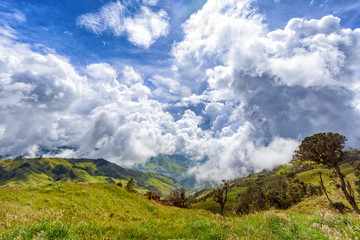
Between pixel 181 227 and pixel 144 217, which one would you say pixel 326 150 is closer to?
pixel 144 217

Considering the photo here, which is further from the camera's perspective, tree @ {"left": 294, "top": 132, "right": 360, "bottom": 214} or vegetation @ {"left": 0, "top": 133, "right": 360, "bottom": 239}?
tree @ {"left": 294, "top": 132, "right": 360, "bottom": 214}

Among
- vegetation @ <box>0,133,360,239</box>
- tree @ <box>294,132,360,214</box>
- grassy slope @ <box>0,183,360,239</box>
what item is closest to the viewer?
grassy slope @ <box>0,183,360,239</box>

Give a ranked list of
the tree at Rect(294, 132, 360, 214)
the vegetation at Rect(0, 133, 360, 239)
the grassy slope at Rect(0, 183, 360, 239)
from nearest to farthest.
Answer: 1. the grassy slope at Rect(0, 183, 360, 239)
2. the vegetation at Rect(0, 133, 360, 239)
3. the tree at Rect(294, 132, 360, 214)

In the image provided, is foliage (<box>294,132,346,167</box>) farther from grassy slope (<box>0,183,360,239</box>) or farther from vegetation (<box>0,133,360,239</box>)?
grassy slope (<box>0,183,360,239</box>)

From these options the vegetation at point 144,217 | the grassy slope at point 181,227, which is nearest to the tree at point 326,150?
the vegetation at point 144,217

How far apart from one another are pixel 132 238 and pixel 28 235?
3.45m

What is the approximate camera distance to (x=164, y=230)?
26.7ft

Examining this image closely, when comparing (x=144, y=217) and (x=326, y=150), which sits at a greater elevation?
(x=326, y=150)

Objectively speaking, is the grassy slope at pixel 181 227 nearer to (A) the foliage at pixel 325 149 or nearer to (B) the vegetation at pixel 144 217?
(B) the vegetation at pixel 144 217

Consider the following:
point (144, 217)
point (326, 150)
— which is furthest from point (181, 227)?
point (326, 150)

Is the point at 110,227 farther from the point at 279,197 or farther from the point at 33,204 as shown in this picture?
the point at 279,197

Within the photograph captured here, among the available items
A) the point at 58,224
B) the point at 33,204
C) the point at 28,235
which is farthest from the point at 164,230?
the point at 33,204

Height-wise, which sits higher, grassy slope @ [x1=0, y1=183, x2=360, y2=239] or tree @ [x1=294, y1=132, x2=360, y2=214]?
tree @ [x1=294, y1=132, x2=360, y2=214]

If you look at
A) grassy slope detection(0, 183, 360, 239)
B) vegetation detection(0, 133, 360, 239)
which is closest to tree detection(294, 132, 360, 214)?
vegetation detection(0, 133, 360, 239)
